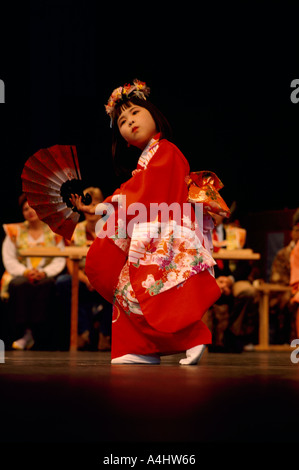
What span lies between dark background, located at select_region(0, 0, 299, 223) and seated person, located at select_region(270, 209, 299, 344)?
1.82ft

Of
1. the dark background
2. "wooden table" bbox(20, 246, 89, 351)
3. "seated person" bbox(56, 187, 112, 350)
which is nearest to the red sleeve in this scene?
"wooden table" bbox(20, 246, 89, 351)

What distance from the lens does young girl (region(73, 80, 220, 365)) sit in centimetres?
226

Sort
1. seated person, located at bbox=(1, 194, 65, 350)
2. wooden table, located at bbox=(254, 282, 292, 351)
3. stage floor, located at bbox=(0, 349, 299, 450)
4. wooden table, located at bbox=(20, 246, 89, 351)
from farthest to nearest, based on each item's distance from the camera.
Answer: wooden table, located at bbox=(254, 282, 292, 351) < seated person, located at bbox=(1, 194, 65, 350) < wooden table, located at bbox=(20, 246, 89, 351) < stage floor, located at bbox=(0, 349, 299, 450)

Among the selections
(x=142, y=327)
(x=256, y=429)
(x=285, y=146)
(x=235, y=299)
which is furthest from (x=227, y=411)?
(x=285, y=146)

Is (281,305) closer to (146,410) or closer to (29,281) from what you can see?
(29,281)

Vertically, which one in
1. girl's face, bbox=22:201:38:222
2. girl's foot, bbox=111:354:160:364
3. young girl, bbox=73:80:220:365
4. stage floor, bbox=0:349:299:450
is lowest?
stage floor, bbox=0:349:299:450

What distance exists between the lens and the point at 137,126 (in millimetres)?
2576

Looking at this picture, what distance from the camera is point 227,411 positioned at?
3.46 ft

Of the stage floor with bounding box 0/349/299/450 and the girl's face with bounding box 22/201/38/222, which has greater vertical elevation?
the girl's face with bounding box 22/201/38/222

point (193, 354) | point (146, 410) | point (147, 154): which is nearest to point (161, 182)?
point (147, 154)

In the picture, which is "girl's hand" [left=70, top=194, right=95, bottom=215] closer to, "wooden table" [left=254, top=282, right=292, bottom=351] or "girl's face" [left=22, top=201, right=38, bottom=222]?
"girl's face" [left=22, top=201, right=38, bottom=222]

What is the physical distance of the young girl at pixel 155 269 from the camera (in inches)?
89.1

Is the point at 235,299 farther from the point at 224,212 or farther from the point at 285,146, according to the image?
the point at 224,212

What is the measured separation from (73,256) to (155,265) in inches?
79.9
